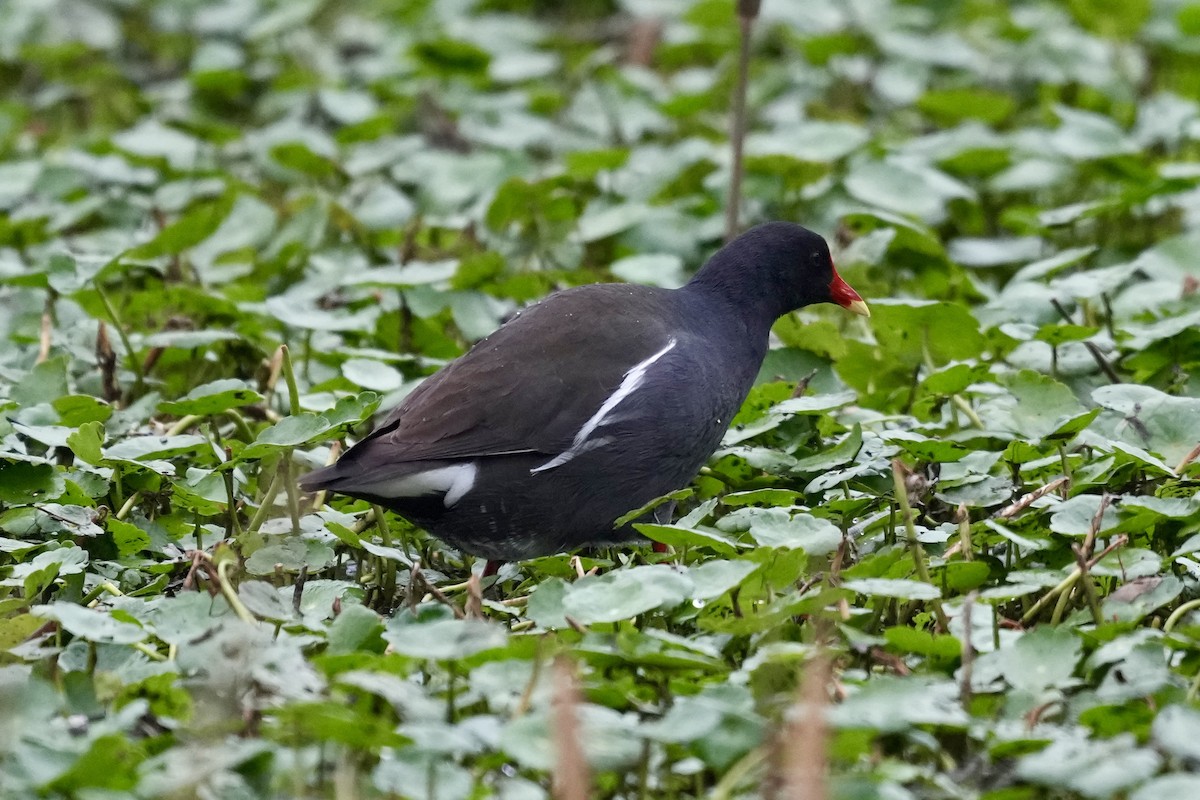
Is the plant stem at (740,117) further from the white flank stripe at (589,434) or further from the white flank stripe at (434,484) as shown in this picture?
the white flank stripe at (434,484)

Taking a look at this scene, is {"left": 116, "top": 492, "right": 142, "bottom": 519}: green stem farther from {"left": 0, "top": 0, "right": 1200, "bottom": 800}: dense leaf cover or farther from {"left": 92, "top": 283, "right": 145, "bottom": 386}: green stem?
{"left": 92, "top": 283, "right": 145, "bottom": 386}: green stem

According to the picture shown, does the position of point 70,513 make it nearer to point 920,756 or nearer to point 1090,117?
point 920,756

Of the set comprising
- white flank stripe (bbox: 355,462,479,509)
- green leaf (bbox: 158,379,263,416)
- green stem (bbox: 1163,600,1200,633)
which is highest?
green leaf (bbox: 158,379,263,416)

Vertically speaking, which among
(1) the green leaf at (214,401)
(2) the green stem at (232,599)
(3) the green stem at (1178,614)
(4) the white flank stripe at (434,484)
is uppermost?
(1) the green leaf at (214,401)

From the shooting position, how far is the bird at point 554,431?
11.8ft

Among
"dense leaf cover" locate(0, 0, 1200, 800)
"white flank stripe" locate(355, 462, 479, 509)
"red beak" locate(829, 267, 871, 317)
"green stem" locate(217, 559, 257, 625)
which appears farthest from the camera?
"red beak" locate(829, 267, 871, 317)

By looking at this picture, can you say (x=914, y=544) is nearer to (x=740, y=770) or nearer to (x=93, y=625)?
(x=740, y=770)

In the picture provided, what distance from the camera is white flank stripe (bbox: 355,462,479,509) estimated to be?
3.47 m

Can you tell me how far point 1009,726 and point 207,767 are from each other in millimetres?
1274

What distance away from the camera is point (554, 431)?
3.66 meters

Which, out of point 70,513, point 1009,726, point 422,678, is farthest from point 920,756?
point 70,513

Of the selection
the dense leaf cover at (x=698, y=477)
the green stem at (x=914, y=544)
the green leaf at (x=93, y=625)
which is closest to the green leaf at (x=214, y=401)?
the dense leaf cover at (x=698, y=477)

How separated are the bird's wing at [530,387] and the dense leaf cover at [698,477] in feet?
0.71

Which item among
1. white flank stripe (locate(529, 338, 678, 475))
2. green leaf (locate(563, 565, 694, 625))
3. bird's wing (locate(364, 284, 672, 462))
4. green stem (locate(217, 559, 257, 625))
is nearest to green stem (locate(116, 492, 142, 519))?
bird's wing (locate(364, 284, 672, 462))
